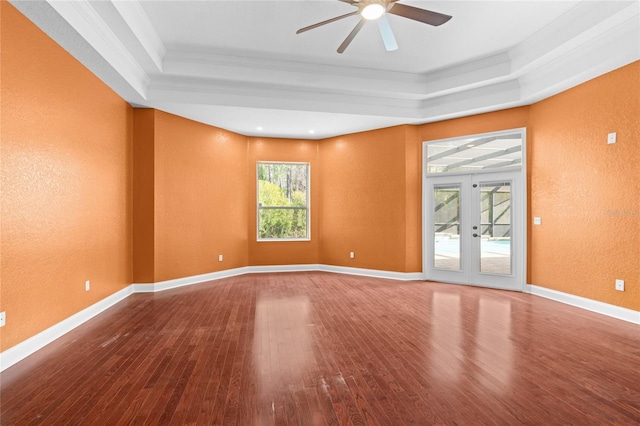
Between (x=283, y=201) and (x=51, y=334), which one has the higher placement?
(x=283, y=201)

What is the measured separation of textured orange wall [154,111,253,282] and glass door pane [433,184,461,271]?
12.8 ft

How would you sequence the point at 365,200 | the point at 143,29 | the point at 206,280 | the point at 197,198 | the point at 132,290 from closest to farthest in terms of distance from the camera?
the point at 143,29 → the point at 132,290 → the point at 197,198 → the point at 206,280 → the point at 365,200

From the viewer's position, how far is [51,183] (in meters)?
3.33

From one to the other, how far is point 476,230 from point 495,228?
303 mm

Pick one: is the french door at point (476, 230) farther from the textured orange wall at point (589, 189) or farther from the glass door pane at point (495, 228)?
the textured orange wall at point (589, 189)

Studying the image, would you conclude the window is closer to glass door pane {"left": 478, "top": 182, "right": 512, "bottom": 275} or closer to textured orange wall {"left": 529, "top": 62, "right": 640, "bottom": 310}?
glass door pane {"left": 478, "top": 182, "right": 512, "bottom": 275}

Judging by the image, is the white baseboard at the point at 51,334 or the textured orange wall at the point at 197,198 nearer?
the white baseboard at the point at 51,334

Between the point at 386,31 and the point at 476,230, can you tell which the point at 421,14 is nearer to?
the point at 386,31

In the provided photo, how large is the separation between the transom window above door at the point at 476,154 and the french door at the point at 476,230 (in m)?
0.15

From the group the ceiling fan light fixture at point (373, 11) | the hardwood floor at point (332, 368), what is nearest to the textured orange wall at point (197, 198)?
the hardwood floor at point (332, 368)

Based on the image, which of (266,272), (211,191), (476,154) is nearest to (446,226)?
(476,154)

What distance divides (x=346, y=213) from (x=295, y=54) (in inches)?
133

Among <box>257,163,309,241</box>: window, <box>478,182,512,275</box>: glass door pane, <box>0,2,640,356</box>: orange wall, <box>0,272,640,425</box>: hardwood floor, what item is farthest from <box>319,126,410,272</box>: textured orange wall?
<box>0,272,640,425</box>: hardwood floor

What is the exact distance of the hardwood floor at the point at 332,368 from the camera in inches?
82.4
